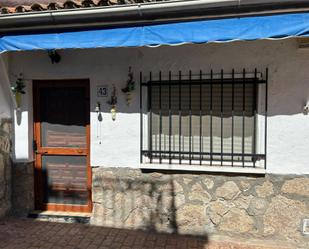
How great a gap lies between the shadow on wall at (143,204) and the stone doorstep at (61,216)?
0.23 m

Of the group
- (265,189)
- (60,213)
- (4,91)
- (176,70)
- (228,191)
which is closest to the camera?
(265,189)

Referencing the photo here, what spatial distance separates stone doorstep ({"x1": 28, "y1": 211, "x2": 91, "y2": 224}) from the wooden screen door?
0.11 m

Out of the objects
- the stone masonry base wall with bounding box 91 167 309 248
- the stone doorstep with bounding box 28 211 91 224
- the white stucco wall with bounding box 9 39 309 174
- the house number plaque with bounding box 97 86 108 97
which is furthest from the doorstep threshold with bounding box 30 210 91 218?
the house number plaque with bounding box 97 86 108 97

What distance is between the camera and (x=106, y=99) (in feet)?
18.9

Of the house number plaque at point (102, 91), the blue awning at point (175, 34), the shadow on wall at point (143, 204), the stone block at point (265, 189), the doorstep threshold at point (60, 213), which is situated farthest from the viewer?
the doorstep threshold at point (60, 213)

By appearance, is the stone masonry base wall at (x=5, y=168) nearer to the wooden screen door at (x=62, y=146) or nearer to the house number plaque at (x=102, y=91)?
the wooden screen door at (x=62, y=146)

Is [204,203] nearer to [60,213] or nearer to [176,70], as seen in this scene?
[176,70]

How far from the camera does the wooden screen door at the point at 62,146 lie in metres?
6.14

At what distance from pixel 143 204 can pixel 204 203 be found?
3.56 ft

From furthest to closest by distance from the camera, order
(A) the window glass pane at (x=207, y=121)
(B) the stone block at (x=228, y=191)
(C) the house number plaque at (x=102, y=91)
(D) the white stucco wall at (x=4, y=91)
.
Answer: (D) the white stucco wall at (x=4, y=91) < (C) the house number plaque at (x=102, y=91) < (A) the window glass pane at (x=207, y=121) < (B) the stone block at (x=228, y=191)

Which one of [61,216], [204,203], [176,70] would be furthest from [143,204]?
[176,70]

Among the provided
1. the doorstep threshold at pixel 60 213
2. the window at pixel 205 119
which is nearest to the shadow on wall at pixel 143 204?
the doorstep threshold at pixel 60 213

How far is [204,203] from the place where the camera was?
5.39m

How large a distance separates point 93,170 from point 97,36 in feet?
8.17
